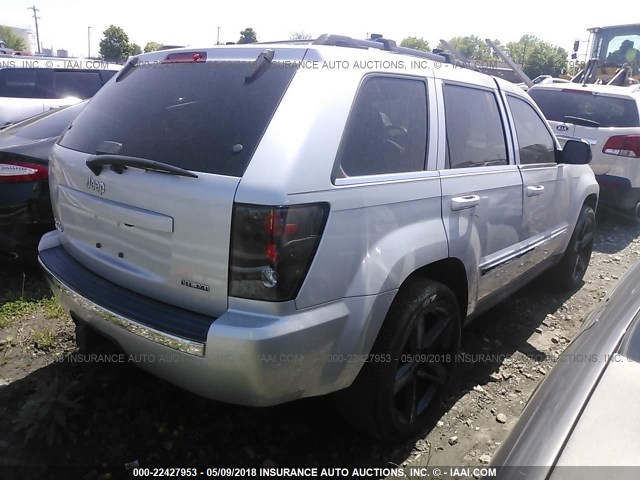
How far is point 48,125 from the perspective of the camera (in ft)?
14.0

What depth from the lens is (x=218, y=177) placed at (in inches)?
75.5

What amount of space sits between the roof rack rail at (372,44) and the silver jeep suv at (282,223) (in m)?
0.02

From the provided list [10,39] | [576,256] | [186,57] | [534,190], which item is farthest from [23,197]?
[10,39]

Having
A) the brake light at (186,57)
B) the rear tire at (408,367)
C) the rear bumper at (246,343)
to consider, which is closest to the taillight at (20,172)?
the brake light at (186,57)

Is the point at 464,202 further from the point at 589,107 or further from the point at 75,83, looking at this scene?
the point at 75,83

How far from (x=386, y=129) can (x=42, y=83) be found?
22.2ft

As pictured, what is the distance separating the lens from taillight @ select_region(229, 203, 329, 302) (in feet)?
6.02

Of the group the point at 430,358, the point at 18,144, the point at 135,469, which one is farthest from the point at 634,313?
the point at 18,144

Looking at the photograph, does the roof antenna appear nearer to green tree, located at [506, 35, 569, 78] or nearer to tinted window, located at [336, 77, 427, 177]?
tinted window, located at [336, 77, 427, 177]

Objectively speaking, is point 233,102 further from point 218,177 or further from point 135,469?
point 135,469

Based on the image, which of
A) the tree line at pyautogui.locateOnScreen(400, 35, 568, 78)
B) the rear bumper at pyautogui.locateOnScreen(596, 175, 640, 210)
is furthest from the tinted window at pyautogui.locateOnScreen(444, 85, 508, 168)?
the tree line at pyautogui.locateOnScreen(400, 35, 568, 78)

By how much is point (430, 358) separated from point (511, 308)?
1.94 m

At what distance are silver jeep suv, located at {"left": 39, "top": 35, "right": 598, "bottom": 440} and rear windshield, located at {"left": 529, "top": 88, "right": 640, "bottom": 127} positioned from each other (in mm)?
4679

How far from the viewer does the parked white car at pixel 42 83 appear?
271 inches
